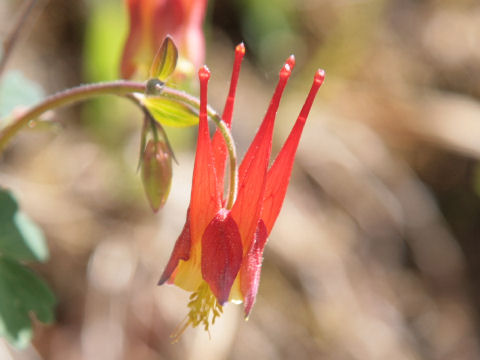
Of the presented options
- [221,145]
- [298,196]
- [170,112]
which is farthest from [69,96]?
[298,196]

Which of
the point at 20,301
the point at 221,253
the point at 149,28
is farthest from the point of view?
the point at 149,28

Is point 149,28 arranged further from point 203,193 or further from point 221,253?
point 221,253

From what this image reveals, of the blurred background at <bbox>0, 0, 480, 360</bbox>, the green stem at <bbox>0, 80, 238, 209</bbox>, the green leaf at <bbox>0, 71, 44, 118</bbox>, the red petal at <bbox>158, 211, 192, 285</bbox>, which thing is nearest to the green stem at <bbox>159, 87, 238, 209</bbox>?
the green stem at <bbox>0, 80, 238, 209</bbox>

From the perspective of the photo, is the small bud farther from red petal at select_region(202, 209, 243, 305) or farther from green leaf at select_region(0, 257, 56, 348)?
green leaf at select_region(0, 257, 56, 348)

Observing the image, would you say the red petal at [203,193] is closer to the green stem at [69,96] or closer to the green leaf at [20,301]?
the green stem at [69,96]

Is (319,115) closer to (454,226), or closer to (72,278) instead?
(454,226)

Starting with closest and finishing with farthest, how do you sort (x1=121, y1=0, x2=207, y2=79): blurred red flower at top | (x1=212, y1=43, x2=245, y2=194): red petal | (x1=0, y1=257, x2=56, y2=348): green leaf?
(x1=212, y1=43, x2=245, y2=194): red petal < (x1=0, y1=257, x2=56, y2=348): green leaf < (x1=121, y1=0, x2=207, y2=79): blurred red flower at top
